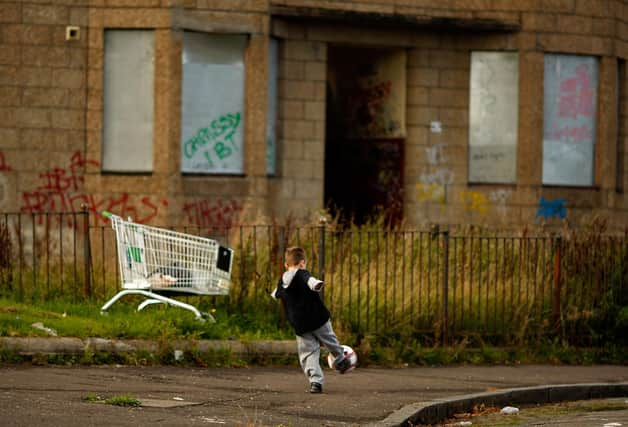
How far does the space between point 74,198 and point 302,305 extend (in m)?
10.6

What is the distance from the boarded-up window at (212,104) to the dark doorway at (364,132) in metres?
2.79

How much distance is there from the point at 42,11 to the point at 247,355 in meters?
10.0

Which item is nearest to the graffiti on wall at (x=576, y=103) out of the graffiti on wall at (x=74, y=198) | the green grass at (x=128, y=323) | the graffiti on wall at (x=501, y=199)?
the graffiti on wall at (x=501, y=199)

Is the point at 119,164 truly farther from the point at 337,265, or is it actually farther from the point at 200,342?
the point at 200,342

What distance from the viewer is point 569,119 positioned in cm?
2303

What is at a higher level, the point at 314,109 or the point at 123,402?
the point at 314,109

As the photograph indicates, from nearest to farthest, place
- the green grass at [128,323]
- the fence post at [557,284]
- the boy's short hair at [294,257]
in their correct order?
the boy's short hair at [294,257], the green grass at [128,323], the fence post at [557,284]

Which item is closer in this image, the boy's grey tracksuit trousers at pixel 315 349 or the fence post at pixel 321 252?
the boy's grey tracksuit trousers at pixel 315 349

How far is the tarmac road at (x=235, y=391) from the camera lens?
9.00 m

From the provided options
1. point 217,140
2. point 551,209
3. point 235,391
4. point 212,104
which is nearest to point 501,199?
point 551,209

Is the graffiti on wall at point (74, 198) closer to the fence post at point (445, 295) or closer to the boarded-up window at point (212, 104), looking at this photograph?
the boarded-up window at point (212, 104)

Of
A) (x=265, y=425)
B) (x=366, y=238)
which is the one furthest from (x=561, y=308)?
(x=265, y=425)

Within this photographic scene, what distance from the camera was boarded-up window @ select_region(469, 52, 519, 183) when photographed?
74.7ft

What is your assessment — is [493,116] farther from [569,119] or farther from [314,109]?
[314,109]
